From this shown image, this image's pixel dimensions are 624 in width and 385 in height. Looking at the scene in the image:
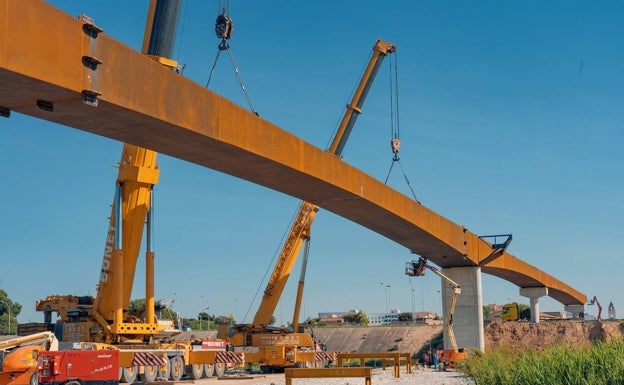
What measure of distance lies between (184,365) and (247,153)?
1158 centimetres

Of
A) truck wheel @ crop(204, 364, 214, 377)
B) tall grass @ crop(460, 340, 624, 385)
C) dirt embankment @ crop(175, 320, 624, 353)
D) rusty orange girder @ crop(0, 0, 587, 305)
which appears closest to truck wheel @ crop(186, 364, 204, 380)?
truck wheel @ crop(204, 364, 214, 377)

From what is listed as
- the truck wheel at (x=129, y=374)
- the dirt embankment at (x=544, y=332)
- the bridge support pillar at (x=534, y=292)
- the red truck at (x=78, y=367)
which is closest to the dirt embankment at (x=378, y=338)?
the bridge support pillar at (x=534, y=292)

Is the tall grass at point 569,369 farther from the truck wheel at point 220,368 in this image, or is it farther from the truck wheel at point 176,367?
the truck wheel at point 220,368

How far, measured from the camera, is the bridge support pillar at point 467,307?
41.0 meters

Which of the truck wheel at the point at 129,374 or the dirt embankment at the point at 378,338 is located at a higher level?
the dirt embankment at the point at 378,338

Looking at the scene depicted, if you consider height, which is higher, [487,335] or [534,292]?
[534,292]

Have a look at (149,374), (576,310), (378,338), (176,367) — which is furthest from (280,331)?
(576,310)

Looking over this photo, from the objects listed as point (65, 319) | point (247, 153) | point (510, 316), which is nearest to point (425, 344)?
point (510, 316)

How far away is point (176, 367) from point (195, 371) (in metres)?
1.69

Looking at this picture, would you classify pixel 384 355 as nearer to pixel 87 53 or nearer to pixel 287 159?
pixel 287 159

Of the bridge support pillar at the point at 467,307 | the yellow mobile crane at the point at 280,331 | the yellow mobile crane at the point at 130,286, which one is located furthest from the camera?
the bridge support pillar at the point at 467,307

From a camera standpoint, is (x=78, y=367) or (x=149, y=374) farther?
(x=149, y=374)

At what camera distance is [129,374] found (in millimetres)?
26500

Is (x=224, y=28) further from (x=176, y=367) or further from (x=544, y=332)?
(x=544, y=332)
